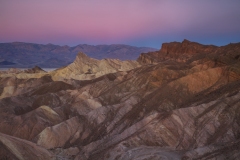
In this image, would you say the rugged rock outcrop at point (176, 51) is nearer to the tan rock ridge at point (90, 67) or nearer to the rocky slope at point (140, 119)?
the tan rock ridge at point (90, 67)

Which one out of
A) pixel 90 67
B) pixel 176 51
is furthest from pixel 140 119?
pixel 176 51

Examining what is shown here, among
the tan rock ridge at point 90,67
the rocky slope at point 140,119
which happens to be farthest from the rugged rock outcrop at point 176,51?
the rocky slope at point 140,119

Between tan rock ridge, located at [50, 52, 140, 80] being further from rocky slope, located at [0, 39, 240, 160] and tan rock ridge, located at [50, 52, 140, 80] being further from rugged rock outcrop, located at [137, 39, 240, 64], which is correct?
rocky slope, located at [0, 39, 240, 160]

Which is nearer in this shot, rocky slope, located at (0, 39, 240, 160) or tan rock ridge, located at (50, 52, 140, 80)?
rocky slope, located at (0, 39, 240, 160)

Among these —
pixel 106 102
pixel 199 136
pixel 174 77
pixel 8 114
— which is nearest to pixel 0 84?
pixel 8 114

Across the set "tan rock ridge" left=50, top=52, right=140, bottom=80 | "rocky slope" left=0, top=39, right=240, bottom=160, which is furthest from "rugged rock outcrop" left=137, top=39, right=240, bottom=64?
"rocky slope" left=0, top=39, right=240, bottom=160

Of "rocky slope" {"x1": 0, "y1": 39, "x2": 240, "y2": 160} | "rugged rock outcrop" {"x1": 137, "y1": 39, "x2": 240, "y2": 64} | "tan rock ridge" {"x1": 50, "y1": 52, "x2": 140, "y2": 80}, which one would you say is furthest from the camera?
"tan rock ridge" {"x1": 50, "y1": 52, "x2": 140, "y2": 80}

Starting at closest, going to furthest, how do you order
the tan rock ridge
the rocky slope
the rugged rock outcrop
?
1. the rocky slope
2. the rugged rock outcrop
3. the tan rock ridge

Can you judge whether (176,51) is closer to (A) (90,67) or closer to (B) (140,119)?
(A) (90,67)
